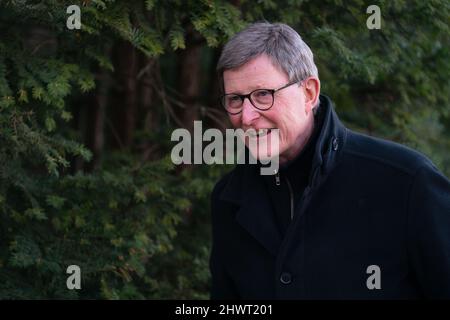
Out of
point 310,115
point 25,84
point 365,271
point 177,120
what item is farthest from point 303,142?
point 177,120

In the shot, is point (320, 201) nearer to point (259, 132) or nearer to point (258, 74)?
point (259, 132)

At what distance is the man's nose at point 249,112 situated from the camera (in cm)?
262

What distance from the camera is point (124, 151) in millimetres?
4902

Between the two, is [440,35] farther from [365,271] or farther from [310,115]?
[365,271]

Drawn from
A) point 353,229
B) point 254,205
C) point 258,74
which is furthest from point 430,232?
point 258,74

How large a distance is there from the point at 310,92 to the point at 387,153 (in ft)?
1.22

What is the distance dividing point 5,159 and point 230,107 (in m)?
1.25

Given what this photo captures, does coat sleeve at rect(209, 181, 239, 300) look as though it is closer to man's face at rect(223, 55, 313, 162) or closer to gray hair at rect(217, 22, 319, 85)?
man's face at rect(223, 55, 313, 162)

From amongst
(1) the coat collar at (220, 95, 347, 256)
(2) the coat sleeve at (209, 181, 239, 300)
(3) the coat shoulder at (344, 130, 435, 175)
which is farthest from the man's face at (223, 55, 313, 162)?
(2) the coat sleeve at (209, 181, 239, 300)

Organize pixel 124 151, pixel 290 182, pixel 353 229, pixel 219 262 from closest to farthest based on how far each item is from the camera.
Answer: pixel 353 229 → pixel 290 182 → pixel 219 262 → pixel 124 151

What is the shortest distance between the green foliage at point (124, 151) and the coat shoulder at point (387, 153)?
107 cm

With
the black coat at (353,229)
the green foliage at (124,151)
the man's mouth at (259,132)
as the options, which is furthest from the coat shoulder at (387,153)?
the green foliage at (124,151)

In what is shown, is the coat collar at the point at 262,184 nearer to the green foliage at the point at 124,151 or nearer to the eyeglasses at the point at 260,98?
the eyeglasses at the point at 260,98

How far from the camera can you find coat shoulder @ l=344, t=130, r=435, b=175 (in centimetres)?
253
